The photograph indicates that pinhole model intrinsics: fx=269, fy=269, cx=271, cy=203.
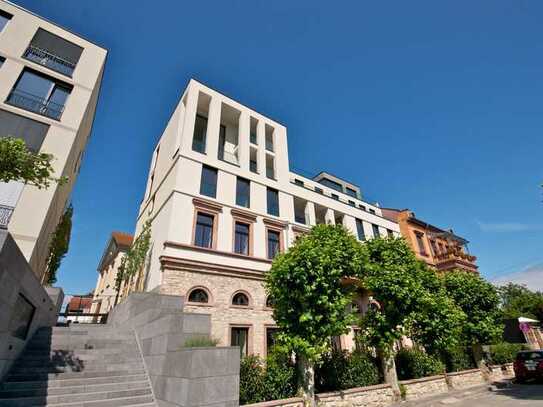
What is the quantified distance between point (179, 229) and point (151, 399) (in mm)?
8007

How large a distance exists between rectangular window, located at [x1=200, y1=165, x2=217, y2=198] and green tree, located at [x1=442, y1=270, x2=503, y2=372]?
1809cm

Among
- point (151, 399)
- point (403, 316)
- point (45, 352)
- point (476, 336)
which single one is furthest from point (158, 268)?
point (476, 336)

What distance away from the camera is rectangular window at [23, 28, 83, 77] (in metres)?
17.0

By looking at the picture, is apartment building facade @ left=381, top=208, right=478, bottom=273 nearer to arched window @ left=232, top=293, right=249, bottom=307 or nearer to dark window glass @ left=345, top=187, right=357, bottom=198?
dark window glass @ left=345, top=187, right=357, bottom=198

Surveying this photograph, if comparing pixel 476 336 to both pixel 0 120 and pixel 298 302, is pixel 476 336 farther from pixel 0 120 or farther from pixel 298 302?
pixel 0 120

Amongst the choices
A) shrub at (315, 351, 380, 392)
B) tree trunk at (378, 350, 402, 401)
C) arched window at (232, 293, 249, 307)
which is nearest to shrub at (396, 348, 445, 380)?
tree trunk at (378, 350, 402, 401)

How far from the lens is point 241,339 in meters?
14.2

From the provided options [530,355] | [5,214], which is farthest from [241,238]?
[530,355]

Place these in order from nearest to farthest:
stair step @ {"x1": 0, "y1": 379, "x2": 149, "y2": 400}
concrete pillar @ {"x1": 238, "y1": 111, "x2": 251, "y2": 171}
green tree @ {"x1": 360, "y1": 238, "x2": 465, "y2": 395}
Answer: stair step @ {"x1": 0, "y1": 379, "x2": 149, "y2": 400} < green tree @ {"x1": 360, "y1": 238, "x2": 465, "y2": 395} < concrete pillar @ {"x1": 238, "y1": 111, "x2": 251, "y2": 171}

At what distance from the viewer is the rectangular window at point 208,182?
16.6m

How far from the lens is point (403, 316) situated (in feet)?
44.6

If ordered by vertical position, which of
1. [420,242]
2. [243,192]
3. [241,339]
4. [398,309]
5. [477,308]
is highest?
[420,242]

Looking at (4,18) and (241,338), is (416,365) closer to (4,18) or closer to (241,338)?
(241,338)

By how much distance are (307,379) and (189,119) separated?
15930 mm
